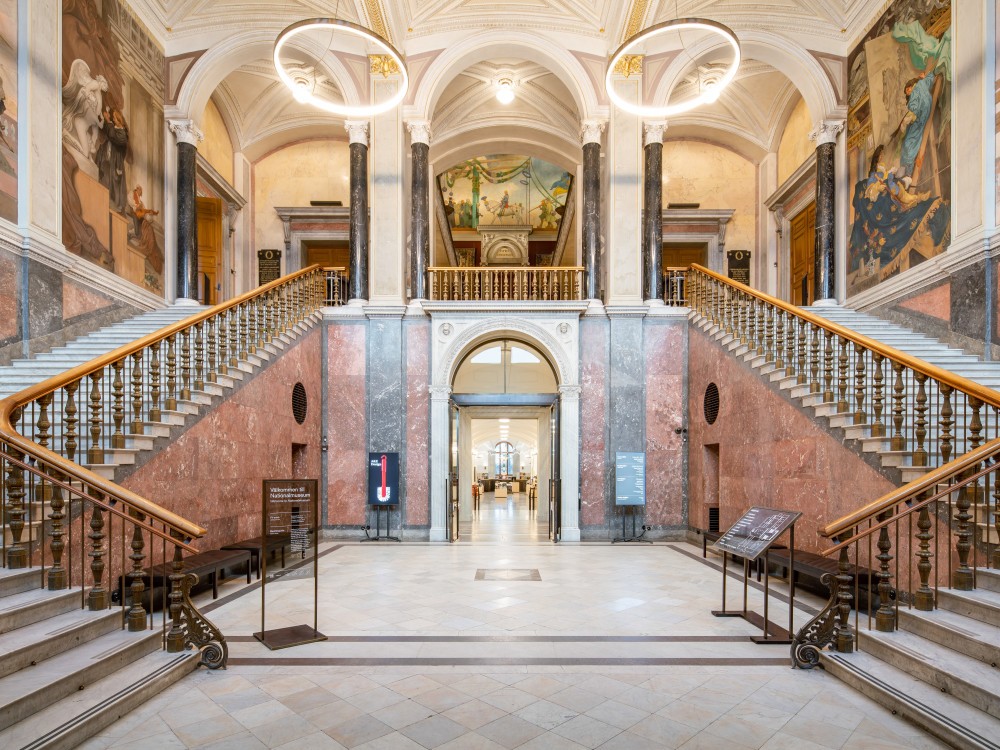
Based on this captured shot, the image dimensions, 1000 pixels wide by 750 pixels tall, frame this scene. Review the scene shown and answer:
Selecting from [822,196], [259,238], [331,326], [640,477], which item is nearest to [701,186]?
[822,196]

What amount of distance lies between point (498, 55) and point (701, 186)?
667cm

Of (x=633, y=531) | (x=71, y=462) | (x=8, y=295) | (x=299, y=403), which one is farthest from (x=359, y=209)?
(x=71, y=462)

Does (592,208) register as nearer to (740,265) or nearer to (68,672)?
(740,265)

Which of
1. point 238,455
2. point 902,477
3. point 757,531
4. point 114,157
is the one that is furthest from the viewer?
point 114,157

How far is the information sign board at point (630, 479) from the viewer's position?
10734 mm

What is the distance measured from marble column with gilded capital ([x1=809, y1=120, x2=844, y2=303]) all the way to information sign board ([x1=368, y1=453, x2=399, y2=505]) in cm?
854

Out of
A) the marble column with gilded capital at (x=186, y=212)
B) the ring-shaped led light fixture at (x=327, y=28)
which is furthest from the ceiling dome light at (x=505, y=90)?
the marble column with gilded capital at (x=186, y=212)

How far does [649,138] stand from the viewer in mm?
11797

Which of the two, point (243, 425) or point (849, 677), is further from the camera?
point (243, 425)

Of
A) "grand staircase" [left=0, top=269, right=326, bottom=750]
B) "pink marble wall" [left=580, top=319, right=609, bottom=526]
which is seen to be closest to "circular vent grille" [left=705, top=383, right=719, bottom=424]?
"pink marble wall" [left=580, top=319, right=609, bottom=526]

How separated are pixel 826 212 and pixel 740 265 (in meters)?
4.29

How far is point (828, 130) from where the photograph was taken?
1170 cm

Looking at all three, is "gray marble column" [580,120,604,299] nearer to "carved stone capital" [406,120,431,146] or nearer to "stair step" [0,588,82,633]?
"carved stone capital" [406,120,431,146]

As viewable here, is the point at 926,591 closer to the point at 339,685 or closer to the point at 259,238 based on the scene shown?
the point at 339,685
